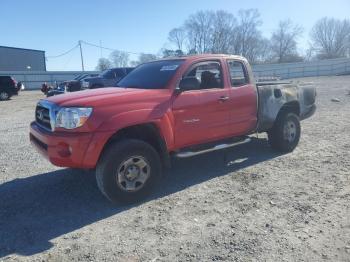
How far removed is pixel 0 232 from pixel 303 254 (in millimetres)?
3284

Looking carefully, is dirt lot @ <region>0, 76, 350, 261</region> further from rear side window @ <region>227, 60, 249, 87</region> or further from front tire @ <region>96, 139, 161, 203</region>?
rear side window @ <region>227, 60, 249, 87</region>

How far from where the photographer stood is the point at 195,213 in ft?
14.3

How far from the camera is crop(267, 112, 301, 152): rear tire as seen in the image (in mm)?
6848

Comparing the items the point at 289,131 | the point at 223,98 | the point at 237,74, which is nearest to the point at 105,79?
the point at 289,131

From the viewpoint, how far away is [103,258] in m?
3.41

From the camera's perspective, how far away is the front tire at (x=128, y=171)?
4.42 meters

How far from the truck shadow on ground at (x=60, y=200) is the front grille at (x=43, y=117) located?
1048 millimetres

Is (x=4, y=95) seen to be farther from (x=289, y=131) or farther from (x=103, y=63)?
(x=103, y=63)

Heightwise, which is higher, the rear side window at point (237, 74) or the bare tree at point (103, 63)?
the bare tree at point (103, 63)

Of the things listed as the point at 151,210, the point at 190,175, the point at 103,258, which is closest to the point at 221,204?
the point at 151,210

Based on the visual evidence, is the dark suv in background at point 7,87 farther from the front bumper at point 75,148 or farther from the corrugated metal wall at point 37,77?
the front bumper at point 75,148

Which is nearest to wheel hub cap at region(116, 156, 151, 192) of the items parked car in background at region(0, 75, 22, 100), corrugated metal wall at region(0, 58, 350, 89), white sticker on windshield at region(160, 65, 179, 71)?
white sticker on windshield at region(160, 65, 179, 71)

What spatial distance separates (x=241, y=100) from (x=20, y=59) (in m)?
59.9

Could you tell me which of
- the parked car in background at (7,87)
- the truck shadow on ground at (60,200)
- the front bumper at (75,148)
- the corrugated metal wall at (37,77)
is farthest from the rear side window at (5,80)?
the front bumper at (75,148)
